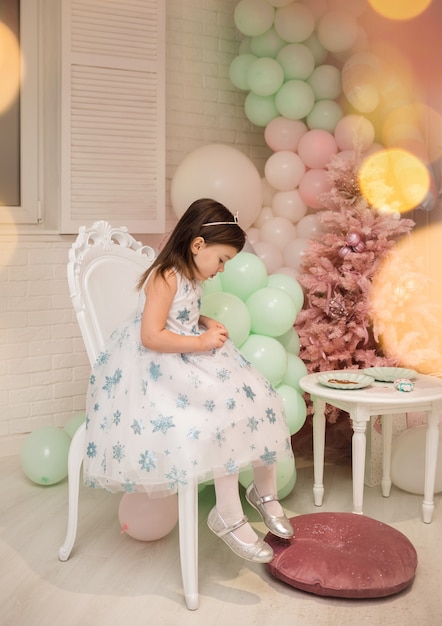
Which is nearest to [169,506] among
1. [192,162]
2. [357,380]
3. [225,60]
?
[357,380]

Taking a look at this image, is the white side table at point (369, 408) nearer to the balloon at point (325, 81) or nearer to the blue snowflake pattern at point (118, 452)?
the blue snowflake pattern at point (118, 452)

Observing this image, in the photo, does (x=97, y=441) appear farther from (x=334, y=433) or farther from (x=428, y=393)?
(x=334, y=433)

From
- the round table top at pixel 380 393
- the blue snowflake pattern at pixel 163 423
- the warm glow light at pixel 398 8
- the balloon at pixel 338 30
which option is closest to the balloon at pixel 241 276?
the round table top at pixel 380 393

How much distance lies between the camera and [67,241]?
381 centimetres

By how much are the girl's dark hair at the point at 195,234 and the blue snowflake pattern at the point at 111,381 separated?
32 centimetres

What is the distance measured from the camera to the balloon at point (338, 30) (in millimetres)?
3695

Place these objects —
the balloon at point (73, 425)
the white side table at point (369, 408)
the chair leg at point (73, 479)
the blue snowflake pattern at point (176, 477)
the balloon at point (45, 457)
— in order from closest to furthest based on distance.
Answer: the blue snowflake pattern at point (176, 477)
the chair leg at point (73, 479)
the white side table at point (369, 408)
the balloon at point (45, 457)
the balloon at point (73, 425)

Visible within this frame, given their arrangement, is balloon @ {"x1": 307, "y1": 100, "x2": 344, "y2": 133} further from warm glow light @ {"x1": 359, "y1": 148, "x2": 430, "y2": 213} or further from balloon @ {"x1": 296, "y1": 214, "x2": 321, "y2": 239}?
balloon @ {"x1": 296, "y1": 214, "x2": 321, "y2": 239}

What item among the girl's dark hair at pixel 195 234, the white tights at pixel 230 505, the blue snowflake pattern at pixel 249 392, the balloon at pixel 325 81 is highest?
the balloon at pixel 325 81

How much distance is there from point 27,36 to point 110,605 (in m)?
2.90

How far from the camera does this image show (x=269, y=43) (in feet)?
12.2

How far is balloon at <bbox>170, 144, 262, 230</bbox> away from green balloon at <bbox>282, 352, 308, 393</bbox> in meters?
0.92

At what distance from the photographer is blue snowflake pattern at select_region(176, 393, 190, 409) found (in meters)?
2.11

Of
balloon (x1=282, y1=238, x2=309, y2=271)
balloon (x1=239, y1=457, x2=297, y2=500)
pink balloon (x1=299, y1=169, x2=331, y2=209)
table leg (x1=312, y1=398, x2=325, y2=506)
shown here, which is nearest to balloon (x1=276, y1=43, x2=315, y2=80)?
pink balloon (x1=299, y1=169, x2=331, y2=209)
